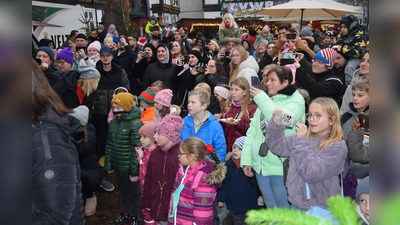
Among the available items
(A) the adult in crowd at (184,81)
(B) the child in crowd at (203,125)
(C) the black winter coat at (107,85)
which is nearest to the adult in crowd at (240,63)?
(A) the adult in crowd at (184,81)

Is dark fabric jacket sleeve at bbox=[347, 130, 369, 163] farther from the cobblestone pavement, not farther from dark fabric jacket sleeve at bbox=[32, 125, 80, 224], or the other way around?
the cobblestone pavement

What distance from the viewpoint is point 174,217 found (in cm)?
392

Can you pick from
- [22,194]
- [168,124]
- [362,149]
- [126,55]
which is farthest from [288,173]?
[126,55]

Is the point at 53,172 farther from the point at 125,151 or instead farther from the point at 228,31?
the point at 228,31

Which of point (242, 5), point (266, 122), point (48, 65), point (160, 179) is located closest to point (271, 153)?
point (266, 122)

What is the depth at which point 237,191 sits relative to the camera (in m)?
4.47

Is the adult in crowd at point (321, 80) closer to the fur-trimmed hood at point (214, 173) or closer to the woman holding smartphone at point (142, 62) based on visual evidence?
the fur-trimmed hood at point (214, 173)

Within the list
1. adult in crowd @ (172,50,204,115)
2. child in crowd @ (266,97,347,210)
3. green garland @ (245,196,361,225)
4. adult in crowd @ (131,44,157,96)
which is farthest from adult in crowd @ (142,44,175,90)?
green garland @ (245,196,361,225)

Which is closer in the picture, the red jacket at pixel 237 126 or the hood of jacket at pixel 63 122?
the hood of jacket at pixel 63 122

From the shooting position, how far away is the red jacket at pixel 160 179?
4148 mm

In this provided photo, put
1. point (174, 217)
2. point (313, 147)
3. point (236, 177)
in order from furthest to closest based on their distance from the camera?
point (236, 177) → point (174, 217) → point (313, 147)

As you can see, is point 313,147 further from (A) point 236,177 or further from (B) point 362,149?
(A) point 236,177

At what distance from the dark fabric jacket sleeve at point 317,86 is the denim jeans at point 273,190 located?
1491mm

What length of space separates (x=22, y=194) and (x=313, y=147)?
265 cm
